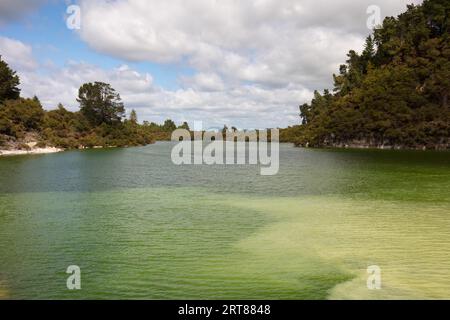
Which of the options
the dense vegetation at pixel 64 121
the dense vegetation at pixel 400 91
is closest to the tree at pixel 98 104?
the dense vegetation at pixel 64 121

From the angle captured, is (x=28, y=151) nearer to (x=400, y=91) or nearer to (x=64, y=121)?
(x=64, y=121)

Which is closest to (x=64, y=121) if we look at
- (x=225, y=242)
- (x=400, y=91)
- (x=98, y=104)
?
(x=98, y=104)

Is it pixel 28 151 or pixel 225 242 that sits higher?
pixel 28 151

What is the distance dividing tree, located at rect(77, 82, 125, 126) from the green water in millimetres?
138987

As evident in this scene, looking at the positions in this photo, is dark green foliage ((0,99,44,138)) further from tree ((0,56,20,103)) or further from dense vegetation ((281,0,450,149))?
dense vegetation ((281,0,450,149))

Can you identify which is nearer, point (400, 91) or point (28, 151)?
point (28, 151)

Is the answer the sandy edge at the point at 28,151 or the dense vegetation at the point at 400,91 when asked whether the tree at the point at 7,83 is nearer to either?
the sandy edge at the point at 28,151

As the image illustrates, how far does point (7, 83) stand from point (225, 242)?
123 metres

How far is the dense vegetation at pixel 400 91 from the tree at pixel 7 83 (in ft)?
382

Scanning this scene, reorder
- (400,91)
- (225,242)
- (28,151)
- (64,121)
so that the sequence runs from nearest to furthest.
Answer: (225,242) → (28,151) → (400,91) → (64,121)

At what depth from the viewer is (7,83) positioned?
121875 millimetres

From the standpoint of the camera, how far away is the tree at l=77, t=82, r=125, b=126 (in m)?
173

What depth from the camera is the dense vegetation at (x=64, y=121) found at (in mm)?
115188
